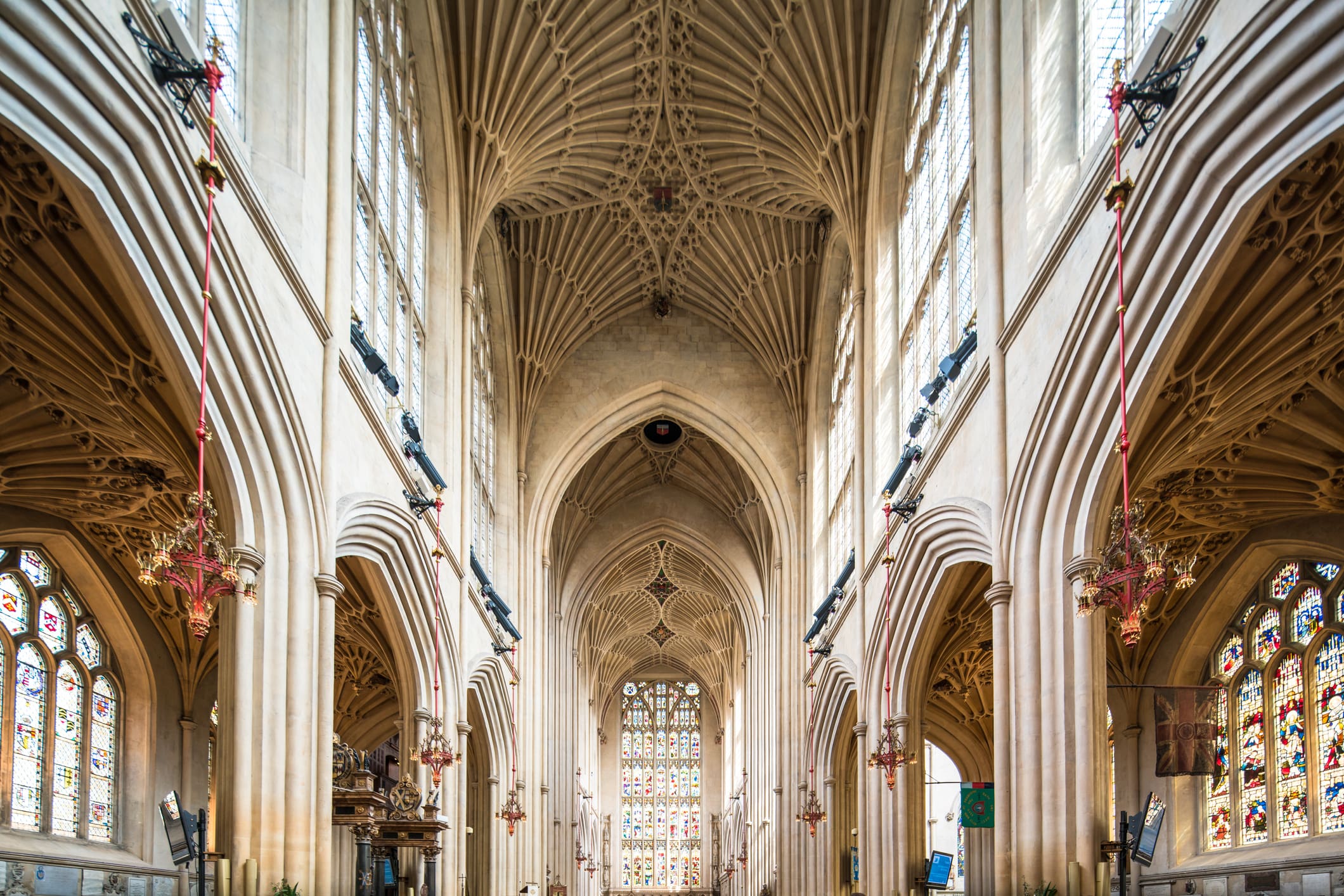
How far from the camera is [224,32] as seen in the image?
1195 cm

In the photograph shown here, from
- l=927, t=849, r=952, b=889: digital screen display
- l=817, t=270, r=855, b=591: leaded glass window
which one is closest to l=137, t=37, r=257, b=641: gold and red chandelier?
l=927, t=849, r=952, b=889: digital screen display

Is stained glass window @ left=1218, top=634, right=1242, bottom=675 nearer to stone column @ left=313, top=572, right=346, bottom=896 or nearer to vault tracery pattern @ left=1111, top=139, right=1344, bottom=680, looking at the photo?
vault tracery pattern @ left=1111, top=139, right=1344, bottom=680

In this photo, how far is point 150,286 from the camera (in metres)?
9.70

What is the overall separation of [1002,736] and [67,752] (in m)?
12.8

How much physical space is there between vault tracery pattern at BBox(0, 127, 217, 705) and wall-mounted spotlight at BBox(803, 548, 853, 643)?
38.1ft

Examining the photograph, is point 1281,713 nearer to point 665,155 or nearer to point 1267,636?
point 1267,636

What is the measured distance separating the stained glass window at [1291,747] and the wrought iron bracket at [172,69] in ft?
49.2

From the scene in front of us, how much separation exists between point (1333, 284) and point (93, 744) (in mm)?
Result: 17074

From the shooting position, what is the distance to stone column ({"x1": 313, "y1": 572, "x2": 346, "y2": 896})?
12.2 m

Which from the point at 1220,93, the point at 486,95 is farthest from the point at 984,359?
the point at 486,95

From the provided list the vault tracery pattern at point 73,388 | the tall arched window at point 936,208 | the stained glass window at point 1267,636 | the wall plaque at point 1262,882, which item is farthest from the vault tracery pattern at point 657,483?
the wall plaque at point 1262,882

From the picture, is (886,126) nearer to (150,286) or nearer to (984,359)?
(984,359)

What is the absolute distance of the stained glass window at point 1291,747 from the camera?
53.2ft

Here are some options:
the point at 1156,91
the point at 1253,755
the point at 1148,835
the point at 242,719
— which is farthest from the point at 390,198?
the point at 1253,755
